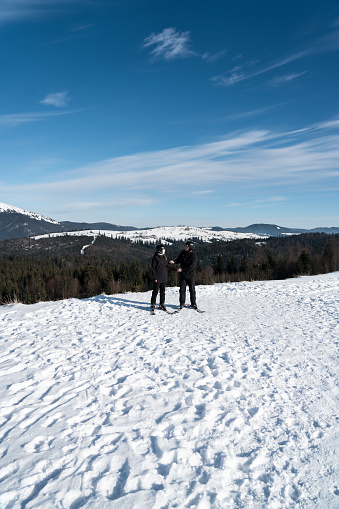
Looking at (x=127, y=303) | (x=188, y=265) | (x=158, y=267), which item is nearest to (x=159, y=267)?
(x=158, y=267)

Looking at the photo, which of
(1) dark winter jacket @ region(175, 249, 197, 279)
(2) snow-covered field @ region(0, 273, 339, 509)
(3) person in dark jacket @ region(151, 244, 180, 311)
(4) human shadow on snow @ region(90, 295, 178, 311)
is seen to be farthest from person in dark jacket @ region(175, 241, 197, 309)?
(2) snow-covered field @ region(0, 273, 339, 509)

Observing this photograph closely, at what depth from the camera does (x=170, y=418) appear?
3977 mm

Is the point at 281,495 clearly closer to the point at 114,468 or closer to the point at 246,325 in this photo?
the point at 114,468

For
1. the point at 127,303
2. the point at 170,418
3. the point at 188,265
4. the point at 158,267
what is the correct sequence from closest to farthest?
the point at 170,418 → the point at 158,267 → the point at 188,265 → the point at 127,303

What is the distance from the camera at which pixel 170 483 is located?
288cm

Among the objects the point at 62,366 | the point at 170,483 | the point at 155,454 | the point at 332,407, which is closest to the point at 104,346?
the point at 62,366

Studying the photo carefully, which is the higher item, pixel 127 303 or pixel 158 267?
pixel 158 267

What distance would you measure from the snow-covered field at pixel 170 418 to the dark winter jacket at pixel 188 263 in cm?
274

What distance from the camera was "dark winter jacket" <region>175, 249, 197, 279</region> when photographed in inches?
413

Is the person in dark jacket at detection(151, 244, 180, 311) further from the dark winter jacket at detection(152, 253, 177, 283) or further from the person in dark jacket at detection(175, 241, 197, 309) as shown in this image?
the person in dark jacket at detection(175, 241, 197, 309)

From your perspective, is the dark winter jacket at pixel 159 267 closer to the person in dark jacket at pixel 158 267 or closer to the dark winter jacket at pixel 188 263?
the person in dark jacket at pixel 158 267

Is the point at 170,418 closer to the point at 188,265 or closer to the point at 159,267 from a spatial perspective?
the point at 159,267

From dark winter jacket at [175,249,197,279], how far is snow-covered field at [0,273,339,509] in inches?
108

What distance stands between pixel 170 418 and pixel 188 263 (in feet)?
22.7
